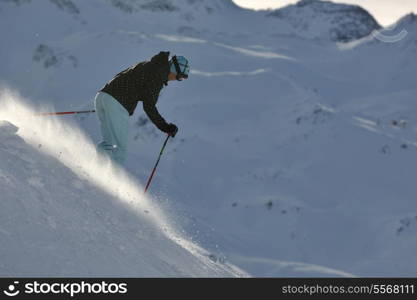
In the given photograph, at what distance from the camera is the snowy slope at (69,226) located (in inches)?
186

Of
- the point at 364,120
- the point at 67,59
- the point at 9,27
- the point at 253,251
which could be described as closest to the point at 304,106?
the point at 364,120

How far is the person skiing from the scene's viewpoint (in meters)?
8.02

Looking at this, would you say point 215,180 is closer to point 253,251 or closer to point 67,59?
point 253,251

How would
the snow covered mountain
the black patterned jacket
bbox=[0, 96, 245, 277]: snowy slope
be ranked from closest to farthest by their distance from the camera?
bbox=[0, 96, 245, 277]: snowy slope → the black patterned jacket → the snow covered mountain

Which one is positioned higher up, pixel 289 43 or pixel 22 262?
pixel 289 43

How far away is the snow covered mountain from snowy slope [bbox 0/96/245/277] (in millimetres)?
64691

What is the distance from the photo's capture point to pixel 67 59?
97.5 feet

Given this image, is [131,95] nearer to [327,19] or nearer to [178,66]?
[178,66]

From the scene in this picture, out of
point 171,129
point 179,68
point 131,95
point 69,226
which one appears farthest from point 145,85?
point 69,226

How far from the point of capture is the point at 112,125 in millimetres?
8367

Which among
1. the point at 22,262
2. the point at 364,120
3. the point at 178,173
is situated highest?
the point at 364,120

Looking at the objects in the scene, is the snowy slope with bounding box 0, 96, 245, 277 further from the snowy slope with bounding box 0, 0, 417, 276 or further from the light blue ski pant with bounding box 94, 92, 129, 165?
the snowy slope with bounding box 0, 0, 417, 276

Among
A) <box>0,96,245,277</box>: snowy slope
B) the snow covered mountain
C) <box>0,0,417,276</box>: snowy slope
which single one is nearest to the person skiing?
<box>0,96,245,277</box>: snowy slope

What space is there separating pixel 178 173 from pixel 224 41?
764 inches
